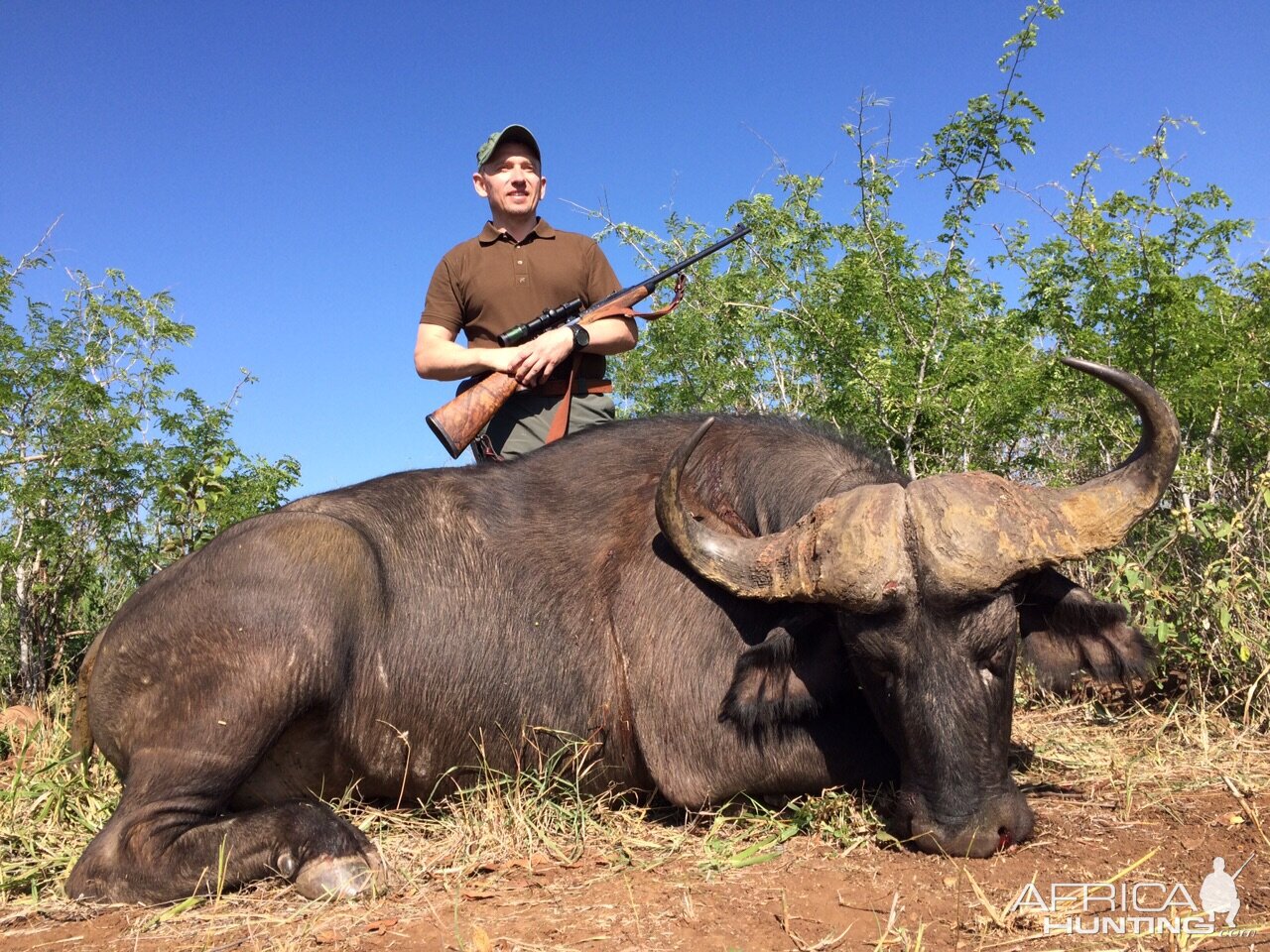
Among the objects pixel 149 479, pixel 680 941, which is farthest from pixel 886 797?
pixel 149 479

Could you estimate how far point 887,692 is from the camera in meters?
3.44

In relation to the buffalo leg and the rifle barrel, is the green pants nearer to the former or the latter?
the rifle barrel

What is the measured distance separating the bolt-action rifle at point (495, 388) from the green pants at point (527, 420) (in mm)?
316

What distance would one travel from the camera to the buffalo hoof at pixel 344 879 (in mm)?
3266

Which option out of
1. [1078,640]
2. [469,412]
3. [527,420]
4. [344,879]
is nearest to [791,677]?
[1078,640]

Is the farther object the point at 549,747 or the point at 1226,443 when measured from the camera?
the point at 1226,443

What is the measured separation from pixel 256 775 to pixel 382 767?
496mm

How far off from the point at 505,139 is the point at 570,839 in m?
4.27

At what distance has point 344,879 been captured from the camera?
3295 mm

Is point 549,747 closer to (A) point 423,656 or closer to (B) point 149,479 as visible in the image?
(A) point 423,656

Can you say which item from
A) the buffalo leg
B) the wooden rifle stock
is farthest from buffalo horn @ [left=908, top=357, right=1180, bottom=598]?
the wooden rifle stock

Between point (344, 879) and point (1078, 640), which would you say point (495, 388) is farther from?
point (1078, 640)

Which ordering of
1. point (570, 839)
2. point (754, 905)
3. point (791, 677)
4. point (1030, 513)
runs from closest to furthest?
1. point (754, 905)
2. point (1030, 513)
3. point (791, 677)
4. point (570, 839)

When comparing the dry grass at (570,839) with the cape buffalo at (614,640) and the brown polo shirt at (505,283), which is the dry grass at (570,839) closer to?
the cape buffalo at (614,640)
